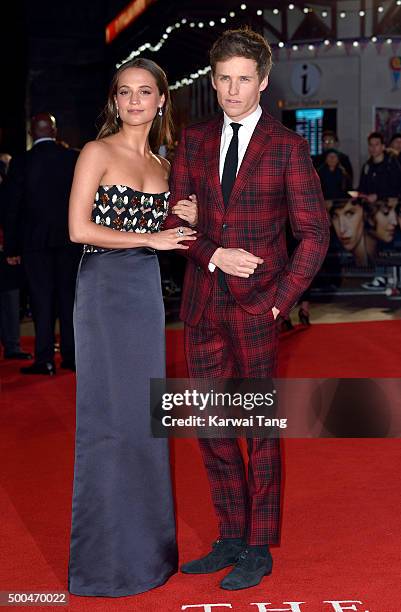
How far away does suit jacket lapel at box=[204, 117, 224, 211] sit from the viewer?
10.6 feet

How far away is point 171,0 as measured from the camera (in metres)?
14.1

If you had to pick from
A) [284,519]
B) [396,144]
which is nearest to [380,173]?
[396,144]

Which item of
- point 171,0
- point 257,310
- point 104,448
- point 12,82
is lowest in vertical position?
point 104,448

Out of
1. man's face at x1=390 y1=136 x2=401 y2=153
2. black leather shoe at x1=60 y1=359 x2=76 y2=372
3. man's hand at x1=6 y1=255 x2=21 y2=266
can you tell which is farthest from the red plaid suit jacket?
man's face at x1=390 y1=136 x2=401 y2=153

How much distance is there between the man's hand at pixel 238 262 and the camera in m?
3.14

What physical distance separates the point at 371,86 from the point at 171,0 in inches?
227

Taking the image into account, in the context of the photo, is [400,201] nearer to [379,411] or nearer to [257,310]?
[379,411]

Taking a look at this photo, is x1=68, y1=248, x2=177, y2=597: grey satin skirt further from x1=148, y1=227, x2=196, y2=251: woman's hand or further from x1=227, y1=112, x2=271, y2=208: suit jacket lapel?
x1=227, y1=112, x2=271, y2=208: suit jacket lapel

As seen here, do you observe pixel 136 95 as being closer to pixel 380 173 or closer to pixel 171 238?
pixel 171 238

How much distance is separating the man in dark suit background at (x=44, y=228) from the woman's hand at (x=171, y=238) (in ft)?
12.7

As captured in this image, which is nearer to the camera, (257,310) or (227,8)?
(257,310)

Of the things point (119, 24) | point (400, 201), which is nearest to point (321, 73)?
point (119, 24)

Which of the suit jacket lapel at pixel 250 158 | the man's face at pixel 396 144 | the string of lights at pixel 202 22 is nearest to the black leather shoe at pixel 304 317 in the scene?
the man's face at pixel 396 144

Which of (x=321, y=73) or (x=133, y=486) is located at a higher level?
(x=321, y=73)
